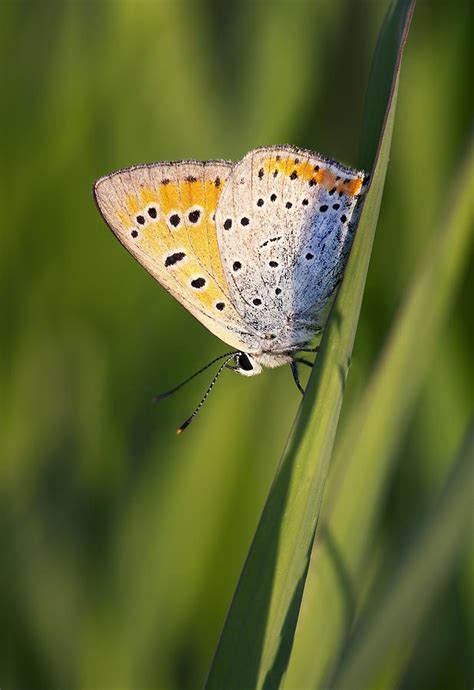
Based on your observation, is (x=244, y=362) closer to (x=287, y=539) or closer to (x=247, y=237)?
(x=247, y=237)

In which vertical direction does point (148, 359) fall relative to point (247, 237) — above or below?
below

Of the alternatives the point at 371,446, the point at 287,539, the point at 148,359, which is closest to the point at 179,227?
the point at 148,359

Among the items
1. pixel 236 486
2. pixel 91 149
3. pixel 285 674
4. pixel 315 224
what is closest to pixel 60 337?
pixel 91 149

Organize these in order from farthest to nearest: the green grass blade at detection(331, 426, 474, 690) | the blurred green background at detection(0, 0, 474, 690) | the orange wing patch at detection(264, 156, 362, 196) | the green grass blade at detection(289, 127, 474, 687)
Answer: the blurred green background at detection(0, 0, 474, 690) < the orange wing patch at detection(264, 156, 362, 196) < the green grass blade at detection(289, 127, 474, 687) < the green grass blade at detection(331, 426, 474, 690)

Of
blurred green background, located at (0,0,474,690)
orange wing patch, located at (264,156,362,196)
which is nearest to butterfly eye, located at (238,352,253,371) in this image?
blurred green background, located at (0,0,474,690)

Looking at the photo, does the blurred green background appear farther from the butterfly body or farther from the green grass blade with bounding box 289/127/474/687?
the green grass blade with bounding box 289/127/474/687

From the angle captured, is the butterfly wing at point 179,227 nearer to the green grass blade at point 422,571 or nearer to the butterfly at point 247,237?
the butterfly at point 247,237

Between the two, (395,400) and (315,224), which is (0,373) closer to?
(315,224)
